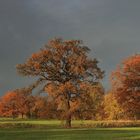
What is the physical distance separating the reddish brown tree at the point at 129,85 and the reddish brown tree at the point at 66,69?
15.7m

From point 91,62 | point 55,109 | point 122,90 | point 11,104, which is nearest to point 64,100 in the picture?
point 55,109

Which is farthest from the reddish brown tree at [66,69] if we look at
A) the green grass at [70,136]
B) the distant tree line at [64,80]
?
the green grass at [70,136]

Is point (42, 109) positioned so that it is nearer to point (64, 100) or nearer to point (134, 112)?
point (64, 100)

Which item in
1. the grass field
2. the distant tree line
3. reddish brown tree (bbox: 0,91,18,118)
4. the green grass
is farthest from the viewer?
reddish brown tree (bbox: 0,91,18,118)

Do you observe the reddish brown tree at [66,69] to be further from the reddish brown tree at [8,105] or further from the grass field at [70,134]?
the reddish brown tree at [8,105]

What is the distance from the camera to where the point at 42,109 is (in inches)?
2862

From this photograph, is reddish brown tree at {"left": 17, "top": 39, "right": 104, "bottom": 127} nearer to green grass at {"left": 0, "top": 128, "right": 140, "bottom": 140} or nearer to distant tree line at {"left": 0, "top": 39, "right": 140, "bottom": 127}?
distant tree line at {"left": 0, "top": 39, "right": 140, "bottom": 127}

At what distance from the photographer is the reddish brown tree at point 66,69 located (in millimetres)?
70625

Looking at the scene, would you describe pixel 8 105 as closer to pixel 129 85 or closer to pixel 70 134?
pixel 129 85

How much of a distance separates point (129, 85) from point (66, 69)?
1875 cm

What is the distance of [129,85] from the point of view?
3391 inches

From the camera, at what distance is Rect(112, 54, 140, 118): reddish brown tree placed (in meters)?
85.8

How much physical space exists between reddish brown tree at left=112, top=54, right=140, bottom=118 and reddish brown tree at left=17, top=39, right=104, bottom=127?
15.7m

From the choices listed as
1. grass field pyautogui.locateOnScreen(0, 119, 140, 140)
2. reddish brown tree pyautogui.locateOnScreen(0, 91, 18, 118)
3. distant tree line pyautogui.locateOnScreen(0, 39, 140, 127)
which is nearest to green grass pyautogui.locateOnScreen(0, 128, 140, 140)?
grass field pyautogui.locateOnScreen(0, 119, 140, 140)
